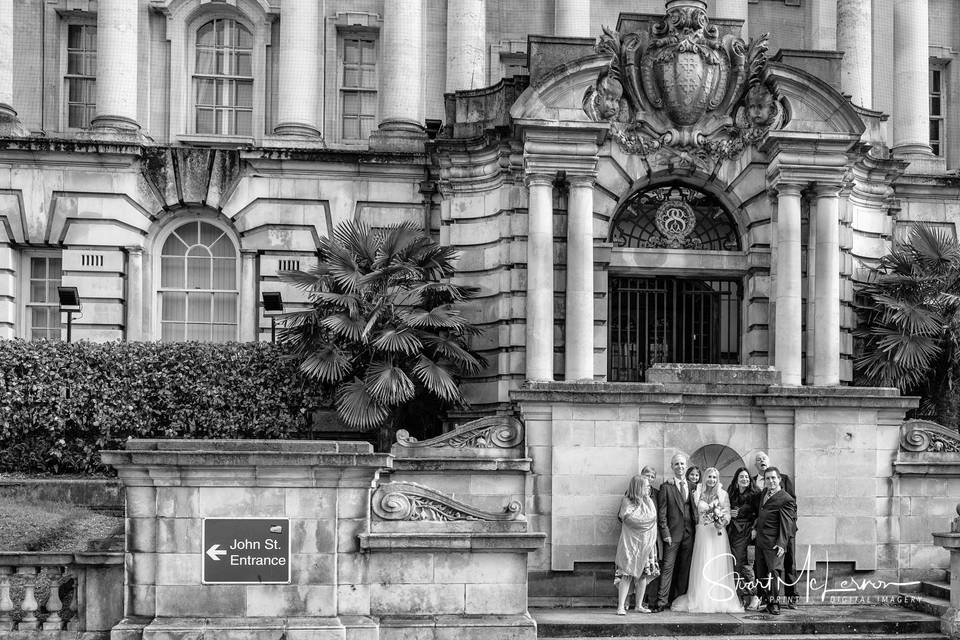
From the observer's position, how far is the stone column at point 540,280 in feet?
70.7

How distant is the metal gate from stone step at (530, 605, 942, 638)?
8185mm

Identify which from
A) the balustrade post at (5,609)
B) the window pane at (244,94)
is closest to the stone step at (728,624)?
the balustrade post at (5,609)

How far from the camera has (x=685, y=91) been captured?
2198 centimetres

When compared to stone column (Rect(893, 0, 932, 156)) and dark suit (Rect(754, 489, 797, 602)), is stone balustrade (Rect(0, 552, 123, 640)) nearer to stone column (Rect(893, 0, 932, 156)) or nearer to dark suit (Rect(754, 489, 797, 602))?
dark suit (Rect(754, 489, 797, 602))

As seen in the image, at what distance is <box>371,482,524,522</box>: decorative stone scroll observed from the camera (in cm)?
1367

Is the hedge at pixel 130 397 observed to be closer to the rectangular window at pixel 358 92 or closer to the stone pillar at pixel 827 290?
the rectangular window at pixel 358 92

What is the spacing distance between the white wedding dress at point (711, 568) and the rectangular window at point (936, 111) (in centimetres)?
1774

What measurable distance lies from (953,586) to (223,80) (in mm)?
19558

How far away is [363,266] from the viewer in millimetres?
21688

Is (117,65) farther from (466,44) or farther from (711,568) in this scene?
(711,568)

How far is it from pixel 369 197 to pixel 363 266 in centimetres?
441

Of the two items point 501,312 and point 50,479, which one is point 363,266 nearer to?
point 501,312

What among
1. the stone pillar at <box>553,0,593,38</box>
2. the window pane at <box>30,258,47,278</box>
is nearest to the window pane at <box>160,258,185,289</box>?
the window pane at <box>30,258,47,278</box>

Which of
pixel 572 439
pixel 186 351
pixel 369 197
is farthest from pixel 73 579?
pixel 369 197
